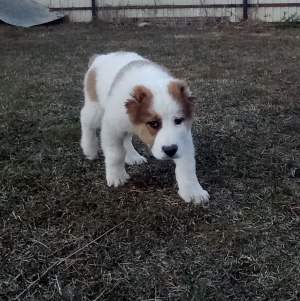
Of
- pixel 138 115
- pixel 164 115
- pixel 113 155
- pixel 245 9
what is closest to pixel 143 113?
pixel 138 115

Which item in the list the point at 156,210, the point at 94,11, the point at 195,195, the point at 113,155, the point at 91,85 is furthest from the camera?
the point at 94,11

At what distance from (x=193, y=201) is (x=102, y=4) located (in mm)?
10715

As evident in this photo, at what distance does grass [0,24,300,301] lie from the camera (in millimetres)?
2593

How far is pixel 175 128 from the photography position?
3.11 meters

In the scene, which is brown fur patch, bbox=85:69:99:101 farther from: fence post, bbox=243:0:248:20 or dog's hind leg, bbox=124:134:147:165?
fence post, bbox=243:0:248:20

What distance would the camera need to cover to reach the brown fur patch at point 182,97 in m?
3.14

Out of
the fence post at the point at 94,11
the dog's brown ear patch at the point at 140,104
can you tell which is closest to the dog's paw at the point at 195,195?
the dog's brown ear patch at the point at 140,104

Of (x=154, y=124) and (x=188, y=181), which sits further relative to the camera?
(x=188, y=181)

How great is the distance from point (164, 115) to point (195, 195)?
0.63 metres

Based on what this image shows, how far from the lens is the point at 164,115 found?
3.08 m

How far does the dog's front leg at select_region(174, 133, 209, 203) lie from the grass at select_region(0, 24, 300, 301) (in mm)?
70

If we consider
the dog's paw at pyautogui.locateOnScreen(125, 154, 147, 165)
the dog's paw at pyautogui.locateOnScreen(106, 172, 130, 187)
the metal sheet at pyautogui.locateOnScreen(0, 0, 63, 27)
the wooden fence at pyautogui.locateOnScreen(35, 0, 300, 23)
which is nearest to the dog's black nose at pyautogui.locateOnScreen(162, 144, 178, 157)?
the dog's paw at pyautogui.locateOnScreen(106, 172, 130, 187)

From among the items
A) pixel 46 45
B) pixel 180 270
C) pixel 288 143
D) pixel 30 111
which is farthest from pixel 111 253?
pixel 46 45

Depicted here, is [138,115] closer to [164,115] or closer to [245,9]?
[164,115]
